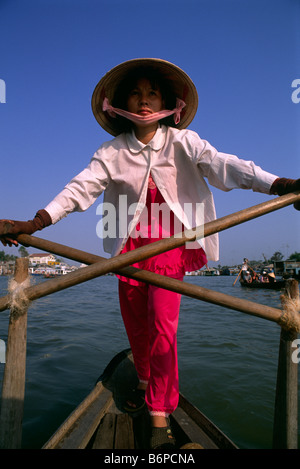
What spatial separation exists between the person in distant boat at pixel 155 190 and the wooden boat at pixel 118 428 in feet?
0.43

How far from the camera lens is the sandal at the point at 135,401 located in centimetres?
221

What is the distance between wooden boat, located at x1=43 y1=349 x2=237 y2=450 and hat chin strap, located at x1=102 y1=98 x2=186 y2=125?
1919 mm

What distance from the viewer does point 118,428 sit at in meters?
1.98

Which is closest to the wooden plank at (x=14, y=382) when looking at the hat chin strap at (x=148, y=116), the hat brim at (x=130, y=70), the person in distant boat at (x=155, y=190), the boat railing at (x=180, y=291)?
the boat railing at (x=180, y=291)

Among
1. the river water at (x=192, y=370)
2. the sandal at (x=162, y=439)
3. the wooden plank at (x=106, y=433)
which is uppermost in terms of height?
the sandal at (x=162, y=439)

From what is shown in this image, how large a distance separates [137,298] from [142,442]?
0.90m

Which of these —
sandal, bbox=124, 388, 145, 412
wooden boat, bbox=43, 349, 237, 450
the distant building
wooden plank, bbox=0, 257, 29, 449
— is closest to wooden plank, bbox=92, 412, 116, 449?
wooden boat, bbox=43, 349, 237, 450

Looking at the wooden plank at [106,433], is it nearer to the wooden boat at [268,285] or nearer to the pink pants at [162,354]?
the pink pants at [162,354]

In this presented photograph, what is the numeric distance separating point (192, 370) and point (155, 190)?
3105 millimetres

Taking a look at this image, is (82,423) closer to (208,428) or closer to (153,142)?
(208,428)

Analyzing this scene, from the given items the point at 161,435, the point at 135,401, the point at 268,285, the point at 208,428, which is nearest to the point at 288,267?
the point at 268,285

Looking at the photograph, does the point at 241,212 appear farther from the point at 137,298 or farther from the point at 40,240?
the point at 40,240

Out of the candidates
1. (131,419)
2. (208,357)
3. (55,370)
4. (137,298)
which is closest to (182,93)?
(137,298)
